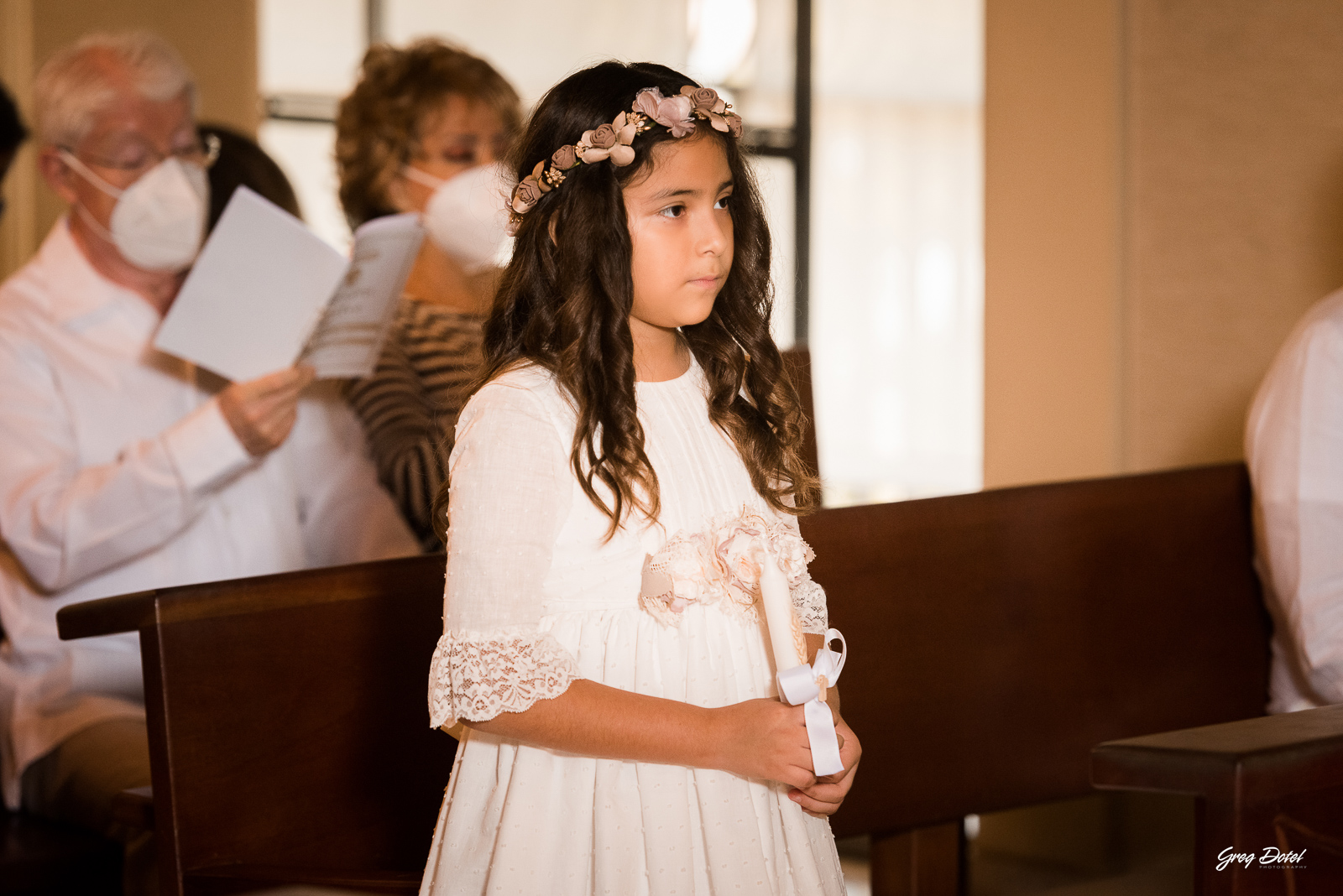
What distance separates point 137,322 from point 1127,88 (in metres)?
2.43

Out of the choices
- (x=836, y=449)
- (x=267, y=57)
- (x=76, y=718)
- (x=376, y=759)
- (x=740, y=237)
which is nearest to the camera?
(x=740, y=237)

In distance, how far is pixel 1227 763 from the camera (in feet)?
4.37

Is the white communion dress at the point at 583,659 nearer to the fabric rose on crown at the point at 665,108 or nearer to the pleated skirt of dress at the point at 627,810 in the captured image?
the pleated skirt of dress at the point at 627,810

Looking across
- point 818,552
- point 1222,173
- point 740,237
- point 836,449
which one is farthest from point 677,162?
point 836,449

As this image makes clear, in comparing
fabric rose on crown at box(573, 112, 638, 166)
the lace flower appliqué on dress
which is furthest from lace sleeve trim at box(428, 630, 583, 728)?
fabric rose on crown at box(573, 112, 638, 166)

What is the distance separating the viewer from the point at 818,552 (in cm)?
218

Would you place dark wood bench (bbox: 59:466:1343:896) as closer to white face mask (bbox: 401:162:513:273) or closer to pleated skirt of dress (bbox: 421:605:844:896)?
pleated skirt of dress (bbox: 421:605:844:896)

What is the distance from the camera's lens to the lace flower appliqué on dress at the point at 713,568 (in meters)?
1.40

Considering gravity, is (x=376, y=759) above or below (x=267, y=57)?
below

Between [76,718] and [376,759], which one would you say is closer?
[376,759]

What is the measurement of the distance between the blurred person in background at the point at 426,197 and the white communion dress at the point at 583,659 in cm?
161

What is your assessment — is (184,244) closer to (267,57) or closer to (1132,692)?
(1132,692)

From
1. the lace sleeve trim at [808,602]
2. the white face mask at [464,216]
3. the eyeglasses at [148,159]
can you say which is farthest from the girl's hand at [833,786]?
the eyeglasses at [148,159]

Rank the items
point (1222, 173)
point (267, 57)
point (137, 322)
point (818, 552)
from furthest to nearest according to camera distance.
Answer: point (267, 57)
point (1222, 173)
point (137, 322)
point (818, 552)
